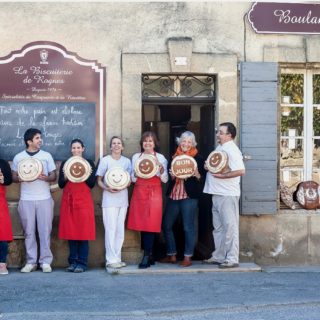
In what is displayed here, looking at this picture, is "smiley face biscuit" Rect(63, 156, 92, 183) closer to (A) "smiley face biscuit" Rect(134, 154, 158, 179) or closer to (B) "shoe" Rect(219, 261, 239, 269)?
(A) "smiley face biscuit" Rect(134, 154, 158, 179)

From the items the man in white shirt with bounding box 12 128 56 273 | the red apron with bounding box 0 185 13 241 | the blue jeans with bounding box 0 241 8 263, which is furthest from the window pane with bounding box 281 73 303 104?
the blue jeans with bounding box 0 241 8 263

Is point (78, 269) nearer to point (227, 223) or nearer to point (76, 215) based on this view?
point (76, 215)

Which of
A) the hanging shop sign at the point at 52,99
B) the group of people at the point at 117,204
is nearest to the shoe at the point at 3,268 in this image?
the group of people at the point at 117,204

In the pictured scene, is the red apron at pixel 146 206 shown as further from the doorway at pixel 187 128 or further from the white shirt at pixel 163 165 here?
the doorway at pixel 187 128

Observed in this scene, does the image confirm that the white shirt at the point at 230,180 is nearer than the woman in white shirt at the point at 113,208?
Yes

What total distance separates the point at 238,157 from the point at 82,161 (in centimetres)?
187

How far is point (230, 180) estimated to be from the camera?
9.11m

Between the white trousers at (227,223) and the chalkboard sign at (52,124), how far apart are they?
67.3 inches

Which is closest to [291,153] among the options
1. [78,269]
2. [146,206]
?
[146,206]

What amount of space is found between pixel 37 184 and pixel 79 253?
996 millimetres

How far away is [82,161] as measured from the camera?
892cm

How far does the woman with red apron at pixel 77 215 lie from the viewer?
902 centimetres

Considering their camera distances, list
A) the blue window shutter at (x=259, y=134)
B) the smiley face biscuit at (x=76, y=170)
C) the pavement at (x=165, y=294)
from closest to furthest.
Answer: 1. the pavement at (x=165, y=294)
2. the smiley face biscuit at (x=76, y=170)
3. the blue window shutter at (x=259, y=134)

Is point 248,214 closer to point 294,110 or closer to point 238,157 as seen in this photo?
point 238,157
